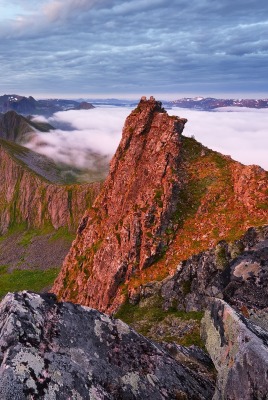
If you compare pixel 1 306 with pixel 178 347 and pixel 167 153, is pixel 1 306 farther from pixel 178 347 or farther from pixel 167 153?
pixel 167 153

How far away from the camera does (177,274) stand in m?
54.6

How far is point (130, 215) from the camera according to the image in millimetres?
70875

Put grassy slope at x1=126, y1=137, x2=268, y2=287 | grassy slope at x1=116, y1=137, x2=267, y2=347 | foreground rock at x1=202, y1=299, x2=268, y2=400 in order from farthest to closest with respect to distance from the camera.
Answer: grassy slope at x1=126, y1=137, x2=268, y2=287
grassy slope at x1=116, y1=137, x2=267, y2=347
foreground rock at x1=202, y1=299, x2=268, y2=400

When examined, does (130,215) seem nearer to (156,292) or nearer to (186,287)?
(156,292)

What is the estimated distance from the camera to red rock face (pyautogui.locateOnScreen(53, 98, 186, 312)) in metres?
65.6

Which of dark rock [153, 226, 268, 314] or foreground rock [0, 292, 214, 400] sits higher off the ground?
foreground rock [0, 292, 214, 400]

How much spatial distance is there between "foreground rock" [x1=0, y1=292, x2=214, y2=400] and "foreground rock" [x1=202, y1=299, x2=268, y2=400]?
5.00ft

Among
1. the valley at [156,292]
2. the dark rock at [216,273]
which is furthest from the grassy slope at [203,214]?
the dark rock at [216,273]

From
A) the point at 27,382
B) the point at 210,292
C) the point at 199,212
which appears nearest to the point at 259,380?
the point at 27,382

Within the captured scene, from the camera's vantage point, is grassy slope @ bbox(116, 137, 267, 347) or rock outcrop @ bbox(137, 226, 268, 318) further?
grassy slope @ bbox(116, 137, 267, 347)

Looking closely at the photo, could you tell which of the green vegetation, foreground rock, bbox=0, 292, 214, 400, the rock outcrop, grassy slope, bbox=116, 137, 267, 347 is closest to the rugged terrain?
grassy slope, bbox=116, 137, 267, 347

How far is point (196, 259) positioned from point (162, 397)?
41478 mm

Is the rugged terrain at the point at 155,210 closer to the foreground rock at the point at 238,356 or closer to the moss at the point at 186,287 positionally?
the moss at the point at 186,287

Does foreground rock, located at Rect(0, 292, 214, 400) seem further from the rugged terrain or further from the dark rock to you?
the rugged terrain
